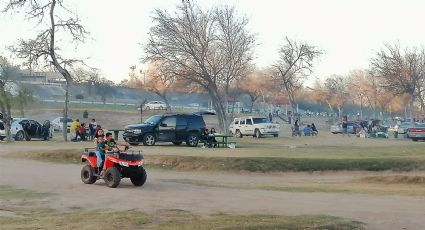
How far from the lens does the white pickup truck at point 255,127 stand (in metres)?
54.1

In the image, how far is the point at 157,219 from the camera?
11.9 m

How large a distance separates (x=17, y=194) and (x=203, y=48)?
127 feet

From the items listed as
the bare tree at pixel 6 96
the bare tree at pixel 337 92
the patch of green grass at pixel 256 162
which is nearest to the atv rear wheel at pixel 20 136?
the bare tree at pixel 6 96

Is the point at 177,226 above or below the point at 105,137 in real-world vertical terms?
below

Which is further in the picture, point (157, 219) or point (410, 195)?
point (410, 195)

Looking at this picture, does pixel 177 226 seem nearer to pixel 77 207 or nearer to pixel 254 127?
pixel 77 207

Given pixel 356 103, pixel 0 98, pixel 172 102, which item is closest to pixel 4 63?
pixel 0 98

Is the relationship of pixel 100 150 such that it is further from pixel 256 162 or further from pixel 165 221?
pixel 256 162

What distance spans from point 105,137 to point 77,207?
4204mm

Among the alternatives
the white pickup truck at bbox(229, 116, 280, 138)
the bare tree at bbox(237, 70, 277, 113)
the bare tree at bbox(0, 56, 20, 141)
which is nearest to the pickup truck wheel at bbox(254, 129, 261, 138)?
the white pickup truck at bbox(229, 116, 280, 138)

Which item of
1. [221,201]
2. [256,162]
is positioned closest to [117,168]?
[221,201]

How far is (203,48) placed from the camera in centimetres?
5419

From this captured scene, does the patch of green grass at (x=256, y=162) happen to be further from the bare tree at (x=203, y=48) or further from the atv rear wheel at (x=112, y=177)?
the bare tree at (x=203, y=48)

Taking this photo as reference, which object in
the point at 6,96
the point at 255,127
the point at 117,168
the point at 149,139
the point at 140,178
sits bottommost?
the point at 140,178
